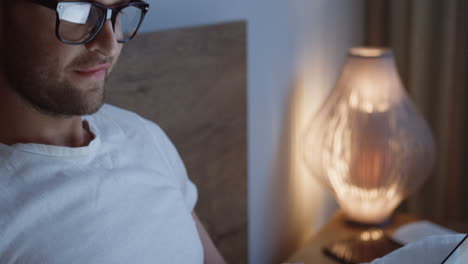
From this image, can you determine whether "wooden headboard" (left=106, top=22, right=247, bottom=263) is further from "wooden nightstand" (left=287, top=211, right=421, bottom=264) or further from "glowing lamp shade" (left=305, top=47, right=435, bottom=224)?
"glowing lamp shade" (left=305, top=47, right=435, bottom=224)

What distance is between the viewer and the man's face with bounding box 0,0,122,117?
2.08ft

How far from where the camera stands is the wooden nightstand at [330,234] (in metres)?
1.27

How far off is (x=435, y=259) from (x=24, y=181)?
0.49 meters

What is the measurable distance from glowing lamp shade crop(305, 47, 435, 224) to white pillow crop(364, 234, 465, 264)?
0.87m

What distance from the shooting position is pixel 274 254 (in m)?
1.64

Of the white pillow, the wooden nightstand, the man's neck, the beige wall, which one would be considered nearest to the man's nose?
the man's neck

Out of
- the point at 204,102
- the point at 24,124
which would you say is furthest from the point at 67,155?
the point at 204,102

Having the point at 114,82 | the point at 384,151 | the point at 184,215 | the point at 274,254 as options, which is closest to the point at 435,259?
the point at 184,215

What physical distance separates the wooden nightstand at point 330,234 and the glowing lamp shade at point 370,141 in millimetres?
43

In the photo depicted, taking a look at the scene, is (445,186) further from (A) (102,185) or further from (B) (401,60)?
(A) (102,185)

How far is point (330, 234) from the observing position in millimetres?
1510

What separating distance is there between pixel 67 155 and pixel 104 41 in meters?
0.16

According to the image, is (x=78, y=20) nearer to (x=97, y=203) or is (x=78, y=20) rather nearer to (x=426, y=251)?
(x=97, y=203)

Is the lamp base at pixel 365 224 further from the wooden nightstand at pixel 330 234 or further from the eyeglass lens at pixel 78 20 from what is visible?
the eyeglass lens at pixel 78 20
